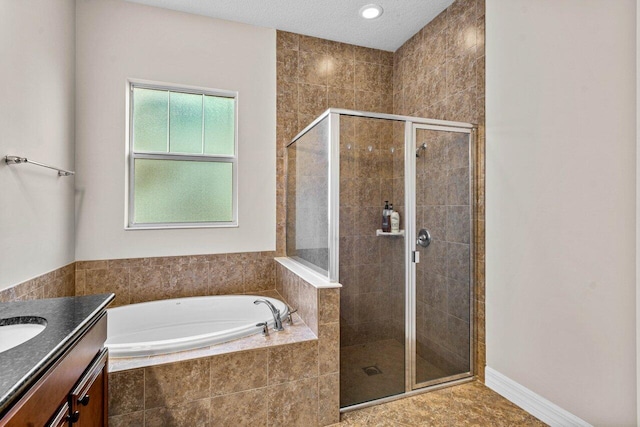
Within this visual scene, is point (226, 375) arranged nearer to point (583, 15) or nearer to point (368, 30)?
point (583, 15)

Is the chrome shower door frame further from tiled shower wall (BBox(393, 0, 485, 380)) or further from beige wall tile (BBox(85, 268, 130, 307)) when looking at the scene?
beige wall tile (BBox(85, 268, 130, 307))

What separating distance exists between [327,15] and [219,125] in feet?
4.26

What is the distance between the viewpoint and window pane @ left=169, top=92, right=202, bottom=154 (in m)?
2.73

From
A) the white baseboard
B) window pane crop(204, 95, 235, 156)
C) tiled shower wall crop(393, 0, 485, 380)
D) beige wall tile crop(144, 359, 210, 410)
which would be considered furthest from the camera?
window pane crop(204, 95, 235, 156)

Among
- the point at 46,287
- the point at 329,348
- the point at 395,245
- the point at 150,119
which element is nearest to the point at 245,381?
the point at 329,348

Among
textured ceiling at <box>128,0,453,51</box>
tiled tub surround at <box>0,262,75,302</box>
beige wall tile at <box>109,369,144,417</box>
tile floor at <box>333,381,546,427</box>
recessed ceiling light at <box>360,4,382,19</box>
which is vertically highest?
textured ceiling at <box>128,0,453,51</box>

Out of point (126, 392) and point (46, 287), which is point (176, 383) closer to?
point (126, 392)

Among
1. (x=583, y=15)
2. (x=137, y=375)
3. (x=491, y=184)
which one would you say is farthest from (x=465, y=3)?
(x=137, y=375)

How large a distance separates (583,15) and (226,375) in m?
2.58

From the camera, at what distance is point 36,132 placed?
1870 millimetres

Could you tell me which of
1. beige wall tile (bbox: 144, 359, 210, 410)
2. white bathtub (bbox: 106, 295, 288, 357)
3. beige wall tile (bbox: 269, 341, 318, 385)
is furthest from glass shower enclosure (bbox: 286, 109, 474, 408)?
beige wall tile (bbox: 144, 359, 210, 410)

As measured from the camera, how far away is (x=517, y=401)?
1.97m

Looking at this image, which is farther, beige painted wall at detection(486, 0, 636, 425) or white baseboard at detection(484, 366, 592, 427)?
white baseboard at detection(484, 366, 592, 427)

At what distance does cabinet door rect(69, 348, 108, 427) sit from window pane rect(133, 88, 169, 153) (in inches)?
72.0
